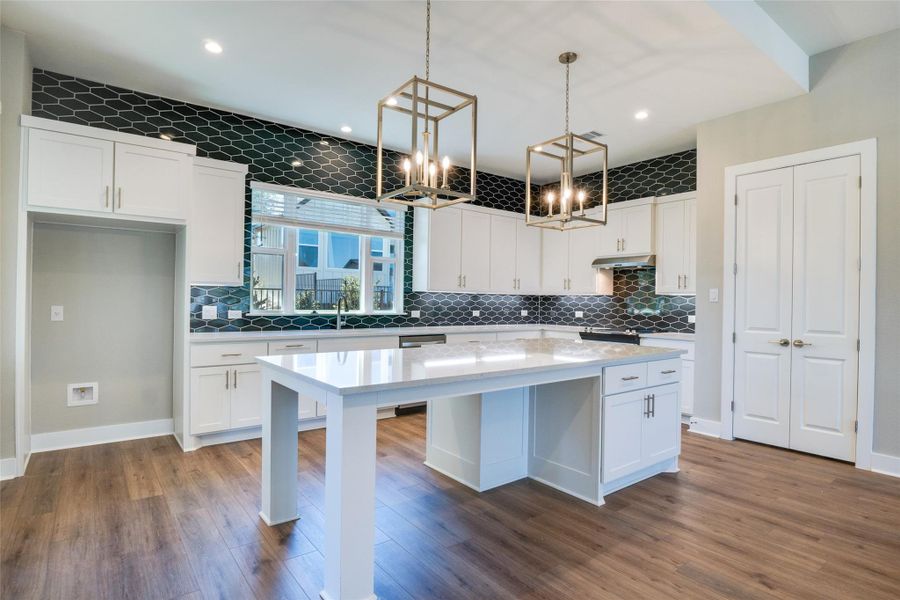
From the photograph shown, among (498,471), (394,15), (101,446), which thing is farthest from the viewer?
(101,446)

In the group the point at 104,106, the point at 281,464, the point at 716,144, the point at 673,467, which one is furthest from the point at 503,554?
the point at 104,106

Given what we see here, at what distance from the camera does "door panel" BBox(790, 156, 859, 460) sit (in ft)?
11.0

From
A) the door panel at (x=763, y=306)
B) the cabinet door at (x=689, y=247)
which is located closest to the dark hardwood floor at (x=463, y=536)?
the door panel at (x=763, y=306)

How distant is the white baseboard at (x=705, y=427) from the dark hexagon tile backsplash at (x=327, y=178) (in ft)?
3.84

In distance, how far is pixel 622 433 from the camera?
2.71 metres

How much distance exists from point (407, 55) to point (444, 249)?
8.08 ft

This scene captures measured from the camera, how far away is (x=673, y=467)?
125 inches

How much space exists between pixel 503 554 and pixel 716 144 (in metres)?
3.85

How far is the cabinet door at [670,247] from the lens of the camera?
477 cm

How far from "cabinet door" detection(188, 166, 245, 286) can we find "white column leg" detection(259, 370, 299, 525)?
1.86m

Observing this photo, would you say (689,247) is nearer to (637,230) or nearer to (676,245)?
(676,245)

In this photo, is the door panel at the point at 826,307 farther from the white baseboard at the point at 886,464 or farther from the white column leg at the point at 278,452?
the white column leg at the point at 278,452

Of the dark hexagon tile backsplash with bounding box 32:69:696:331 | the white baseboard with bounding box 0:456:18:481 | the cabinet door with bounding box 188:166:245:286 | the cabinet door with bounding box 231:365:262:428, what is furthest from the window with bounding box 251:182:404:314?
the white baseboard with bounding box 0:456:18:481

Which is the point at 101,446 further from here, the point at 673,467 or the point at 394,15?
the point at 673,467
